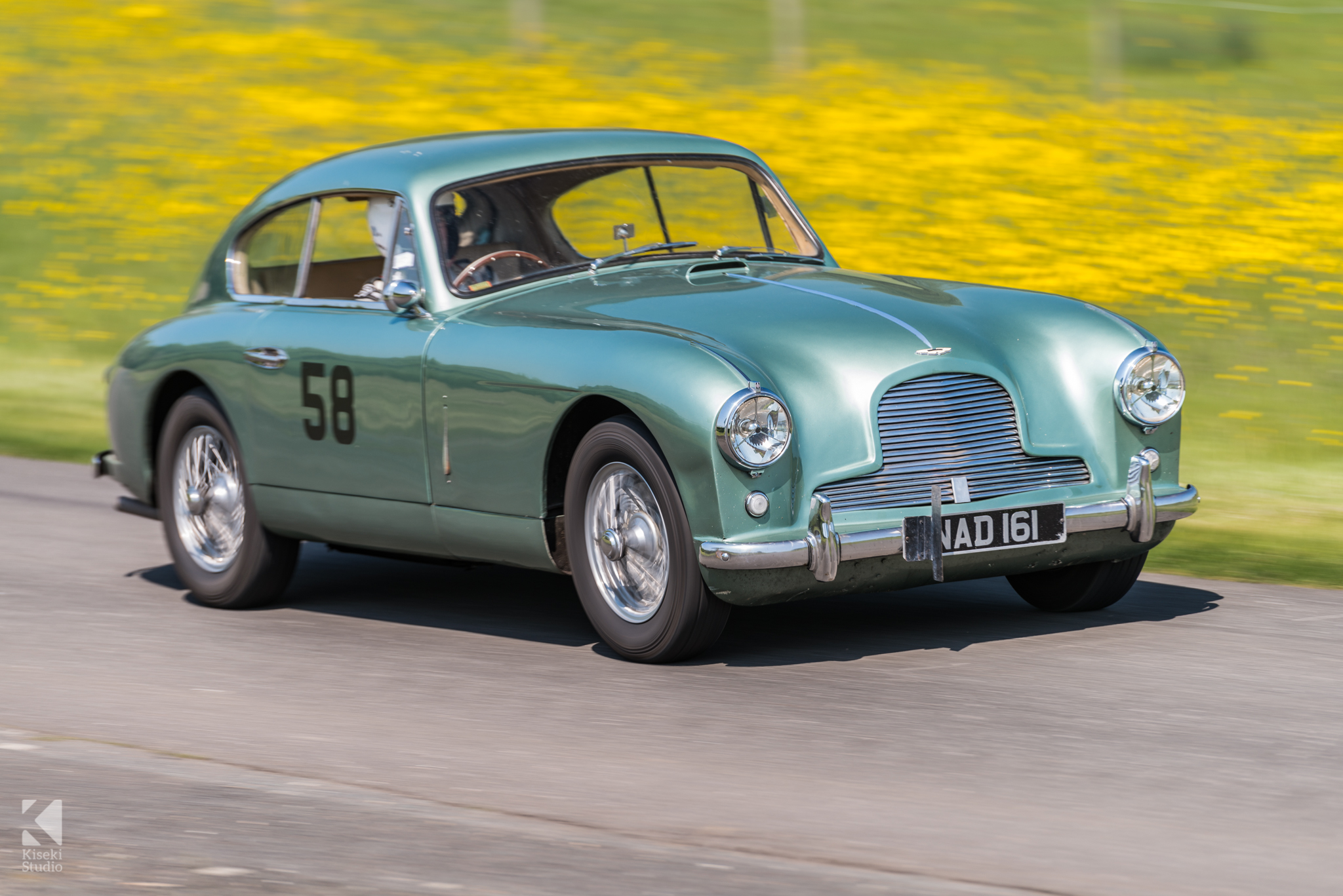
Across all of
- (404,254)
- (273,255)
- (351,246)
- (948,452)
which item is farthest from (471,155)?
(948,452)

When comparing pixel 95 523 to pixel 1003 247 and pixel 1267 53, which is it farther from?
pixel 1267 53

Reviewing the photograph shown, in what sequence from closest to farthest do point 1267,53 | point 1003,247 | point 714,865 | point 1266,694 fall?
point 714,865 → point 1266,694 → point 1003,247 → point 1267,53

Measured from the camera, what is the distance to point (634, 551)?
6.61 metres

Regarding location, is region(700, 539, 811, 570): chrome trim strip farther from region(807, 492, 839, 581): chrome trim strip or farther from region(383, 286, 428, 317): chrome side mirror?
region(383, 286, 428, 317): chrome side mirror

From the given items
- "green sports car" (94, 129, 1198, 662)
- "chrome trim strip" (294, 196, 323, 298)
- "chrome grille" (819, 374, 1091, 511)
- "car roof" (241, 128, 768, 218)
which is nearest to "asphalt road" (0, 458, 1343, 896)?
"green sports car" (94, 129, 1198, 662)

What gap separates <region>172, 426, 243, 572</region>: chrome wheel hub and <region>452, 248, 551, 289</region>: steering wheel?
138 centimetres

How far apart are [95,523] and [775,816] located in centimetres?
594

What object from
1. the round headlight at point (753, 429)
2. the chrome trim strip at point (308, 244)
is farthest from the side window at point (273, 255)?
the round headlight at point (753, 429)

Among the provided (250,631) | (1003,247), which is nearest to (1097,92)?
(1003,247)

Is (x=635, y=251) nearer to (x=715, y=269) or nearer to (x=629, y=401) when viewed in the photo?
(x=715, y=269)

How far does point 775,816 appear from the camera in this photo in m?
4.95

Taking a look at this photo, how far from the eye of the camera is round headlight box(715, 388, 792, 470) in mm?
6219

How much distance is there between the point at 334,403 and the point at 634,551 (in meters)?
1.55

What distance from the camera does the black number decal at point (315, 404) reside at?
7.66 m
